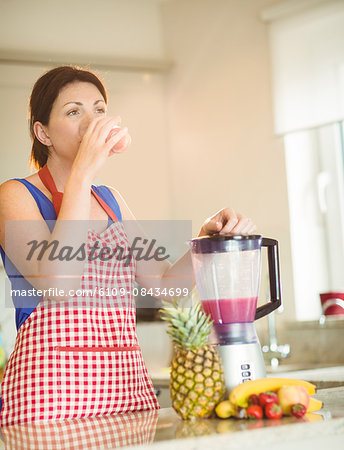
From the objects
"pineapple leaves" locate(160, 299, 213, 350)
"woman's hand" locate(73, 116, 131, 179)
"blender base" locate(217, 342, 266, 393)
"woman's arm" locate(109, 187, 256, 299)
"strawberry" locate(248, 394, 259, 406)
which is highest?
"woman's hand" locate(73, 116, 131, 179)

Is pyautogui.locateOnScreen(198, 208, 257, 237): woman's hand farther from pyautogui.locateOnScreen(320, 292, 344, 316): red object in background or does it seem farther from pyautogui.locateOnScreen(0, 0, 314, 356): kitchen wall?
pyautogui.locateOnScreen(0, 0, 314, 356): kitchen wall

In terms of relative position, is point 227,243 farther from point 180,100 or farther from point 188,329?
point 180,100

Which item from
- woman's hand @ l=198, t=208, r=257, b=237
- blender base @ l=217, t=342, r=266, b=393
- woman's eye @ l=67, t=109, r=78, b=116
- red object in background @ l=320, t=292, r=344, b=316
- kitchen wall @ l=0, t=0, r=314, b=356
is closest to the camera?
blender base @ l=217, t=342, r=266, b=393

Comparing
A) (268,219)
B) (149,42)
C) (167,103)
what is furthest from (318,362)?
(149,42)

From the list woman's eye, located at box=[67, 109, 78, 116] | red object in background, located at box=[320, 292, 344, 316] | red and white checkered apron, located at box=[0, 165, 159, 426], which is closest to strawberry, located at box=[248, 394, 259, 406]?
red and white checkered apron, located at box=[0, 165, 159, 426]

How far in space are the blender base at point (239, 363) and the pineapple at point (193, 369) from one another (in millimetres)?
74

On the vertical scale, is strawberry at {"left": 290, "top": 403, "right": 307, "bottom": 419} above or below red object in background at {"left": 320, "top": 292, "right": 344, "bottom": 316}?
below

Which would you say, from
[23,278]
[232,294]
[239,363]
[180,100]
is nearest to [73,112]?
[23,278]

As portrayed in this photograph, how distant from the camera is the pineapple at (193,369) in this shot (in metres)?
1.00

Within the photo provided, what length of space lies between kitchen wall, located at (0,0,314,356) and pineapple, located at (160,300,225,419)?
2137mm

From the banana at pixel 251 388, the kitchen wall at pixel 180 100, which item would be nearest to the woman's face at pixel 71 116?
the banana at pixel 251 388

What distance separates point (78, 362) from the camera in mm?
1183

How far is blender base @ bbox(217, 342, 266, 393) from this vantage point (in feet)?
3.63

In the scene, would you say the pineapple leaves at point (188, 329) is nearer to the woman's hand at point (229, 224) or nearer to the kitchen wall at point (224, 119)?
the woman's hand at point (229, 224)
